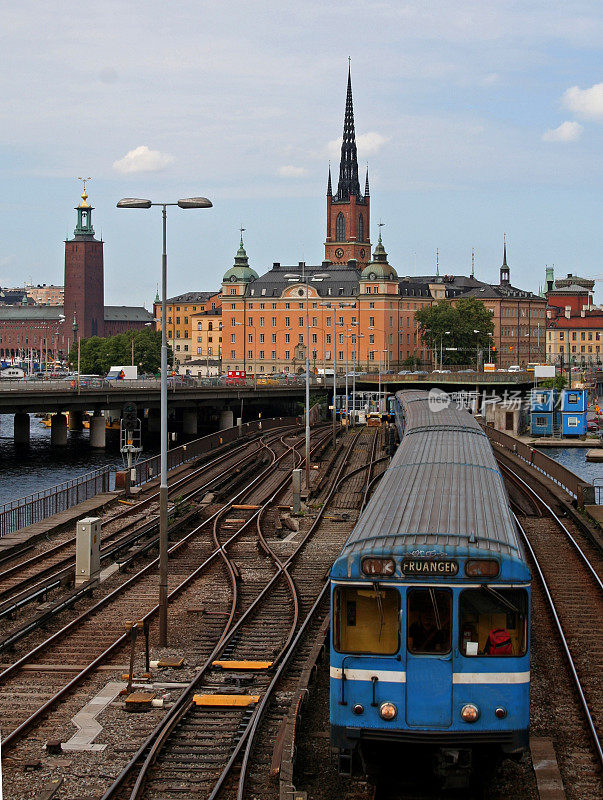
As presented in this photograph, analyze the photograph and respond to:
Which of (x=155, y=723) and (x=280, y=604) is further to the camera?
(x=280, y=604)

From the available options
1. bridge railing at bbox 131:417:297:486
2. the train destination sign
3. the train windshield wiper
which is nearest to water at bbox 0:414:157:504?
bridge railing at bbox 131:417:297:486

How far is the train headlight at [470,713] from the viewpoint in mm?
12977

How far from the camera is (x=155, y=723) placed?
658 inches

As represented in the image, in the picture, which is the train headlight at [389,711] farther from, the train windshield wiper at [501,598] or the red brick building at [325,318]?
the red brick building at [325,318]

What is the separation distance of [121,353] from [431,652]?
488ft

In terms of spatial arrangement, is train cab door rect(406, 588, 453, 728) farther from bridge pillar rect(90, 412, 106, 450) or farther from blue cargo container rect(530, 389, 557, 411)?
blue cargo container rect(530, 389, 557, 411)

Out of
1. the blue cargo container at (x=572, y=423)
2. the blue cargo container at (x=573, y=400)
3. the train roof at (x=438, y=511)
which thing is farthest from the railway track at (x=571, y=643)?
the blue cargo container at (x=572, y=423)

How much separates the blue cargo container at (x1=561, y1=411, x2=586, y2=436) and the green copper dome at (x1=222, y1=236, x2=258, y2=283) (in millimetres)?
97859

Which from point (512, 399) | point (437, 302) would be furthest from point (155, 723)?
point (437, 302)

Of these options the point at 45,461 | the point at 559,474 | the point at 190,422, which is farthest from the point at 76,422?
the point at 559,474

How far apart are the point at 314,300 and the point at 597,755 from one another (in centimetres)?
16106

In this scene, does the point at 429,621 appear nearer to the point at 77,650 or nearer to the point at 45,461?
the point at 77,650

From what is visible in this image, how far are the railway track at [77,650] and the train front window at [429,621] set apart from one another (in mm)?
6337

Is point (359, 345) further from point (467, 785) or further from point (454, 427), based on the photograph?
point (467, 785)
